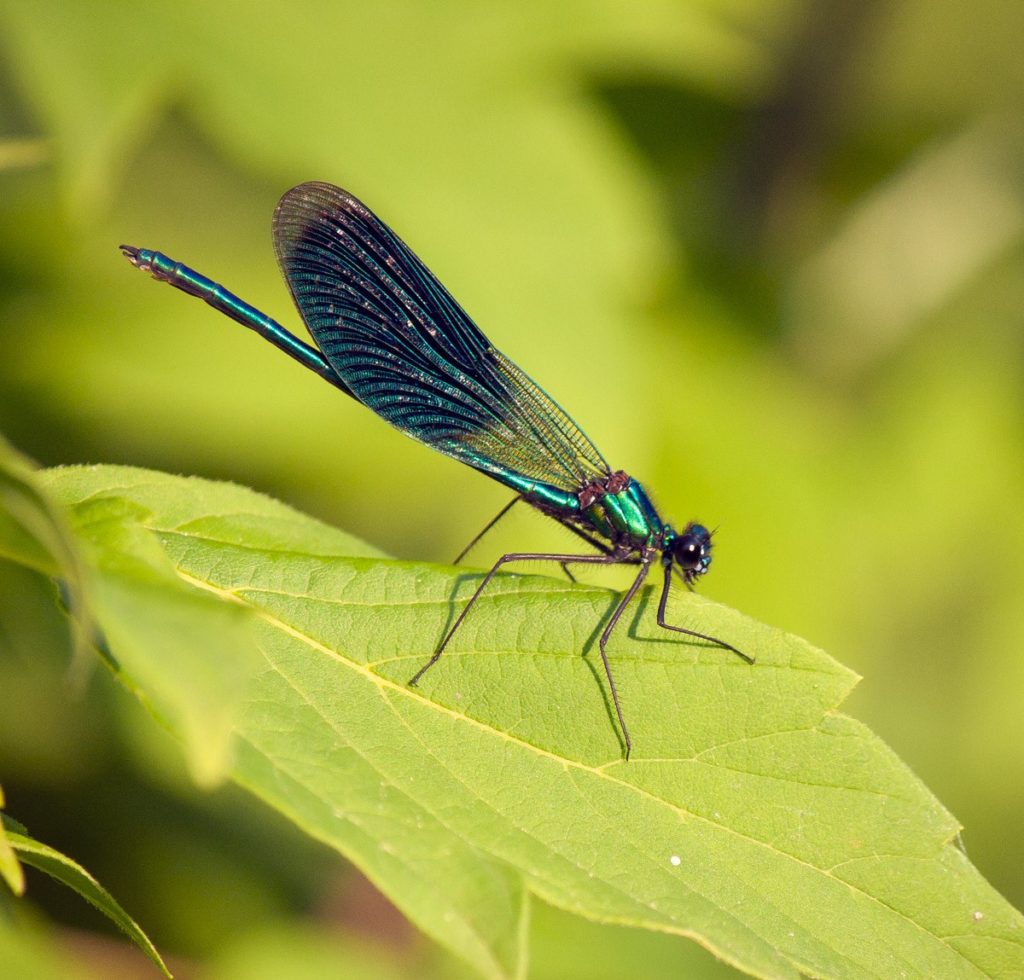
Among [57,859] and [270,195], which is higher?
[270,195]

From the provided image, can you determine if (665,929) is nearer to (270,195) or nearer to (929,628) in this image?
(270,195)

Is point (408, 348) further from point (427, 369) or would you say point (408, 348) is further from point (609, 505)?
point (609, 505)

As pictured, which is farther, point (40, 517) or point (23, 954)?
point (23, 954)

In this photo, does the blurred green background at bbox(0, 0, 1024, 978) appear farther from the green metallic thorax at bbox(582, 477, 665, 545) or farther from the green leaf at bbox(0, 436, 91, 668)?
Answer: the green leaf at bbox(0, 436, 91, 668)

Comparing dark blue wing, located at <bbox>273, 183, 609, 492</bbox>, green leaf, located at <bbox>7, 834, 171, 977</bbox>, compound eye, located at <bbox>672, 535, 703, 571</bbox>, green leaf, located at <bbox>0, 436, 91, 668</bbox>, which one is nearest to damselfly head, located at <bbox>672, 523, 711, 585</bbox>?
compound eye, located at <bbox>672, 535, 703, 571</bbox>

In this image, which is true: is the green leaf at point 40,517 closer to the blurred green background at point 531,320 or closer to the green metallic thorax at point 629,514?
the blurred green background at point 531,320

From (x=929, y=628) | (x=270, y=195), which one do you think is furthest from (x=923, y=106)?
(x=270, y=195)

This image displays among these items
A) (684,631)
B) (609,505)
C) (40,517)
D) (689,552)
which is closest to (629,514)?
(609,505)
